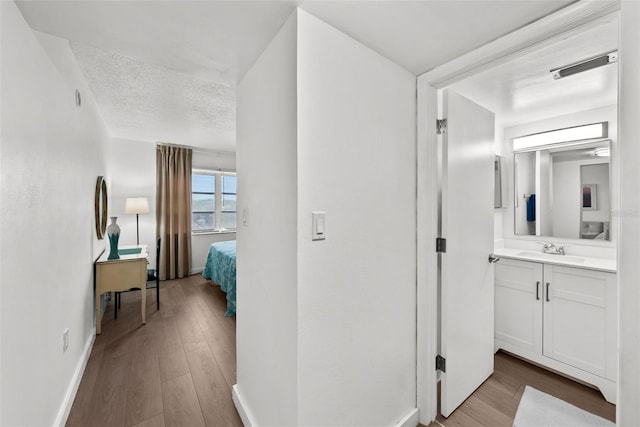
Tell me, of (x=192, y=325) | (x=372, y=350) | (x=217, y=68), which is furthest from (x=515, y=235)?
(x=192, y=325)

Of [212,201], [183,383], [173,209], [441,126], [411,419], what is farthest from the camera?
[212,201]

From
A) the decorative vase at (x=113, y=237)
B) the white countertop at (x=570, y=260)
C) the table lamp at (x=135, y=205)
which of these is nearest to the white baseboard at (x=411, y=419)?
the white countertop at (x=570, y=260)

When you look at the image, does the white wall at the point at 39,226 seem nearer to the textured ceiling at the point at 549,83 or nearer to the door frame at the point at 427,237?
the door frame at the point at 427,237

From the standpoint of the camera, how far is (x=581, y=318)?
2.10m

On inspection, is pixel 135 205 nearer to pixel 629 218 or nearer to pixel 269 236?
pixel 269 236

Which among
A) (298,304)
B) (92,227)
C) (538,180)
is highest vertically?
(538,180)

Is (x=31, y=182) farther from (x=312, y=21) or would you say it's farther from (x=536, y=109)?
(x=536, y=109)

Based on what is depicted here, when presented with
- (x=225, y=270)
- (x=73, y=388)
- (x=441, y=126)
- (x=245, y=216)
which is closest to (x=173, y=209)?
(x=225, y=270)

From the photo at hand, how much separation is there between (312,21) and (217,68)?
708 millimetres

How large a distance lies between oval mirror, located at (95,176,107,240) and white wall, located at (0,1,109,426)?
31.5 inches

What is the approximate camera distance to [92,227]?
2.75 metres

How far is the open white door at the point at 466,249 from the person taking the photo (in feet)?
5.65

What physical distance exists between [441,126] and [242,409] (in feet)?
6.94

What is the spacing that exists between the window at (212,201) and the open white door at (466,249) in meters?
4.63
